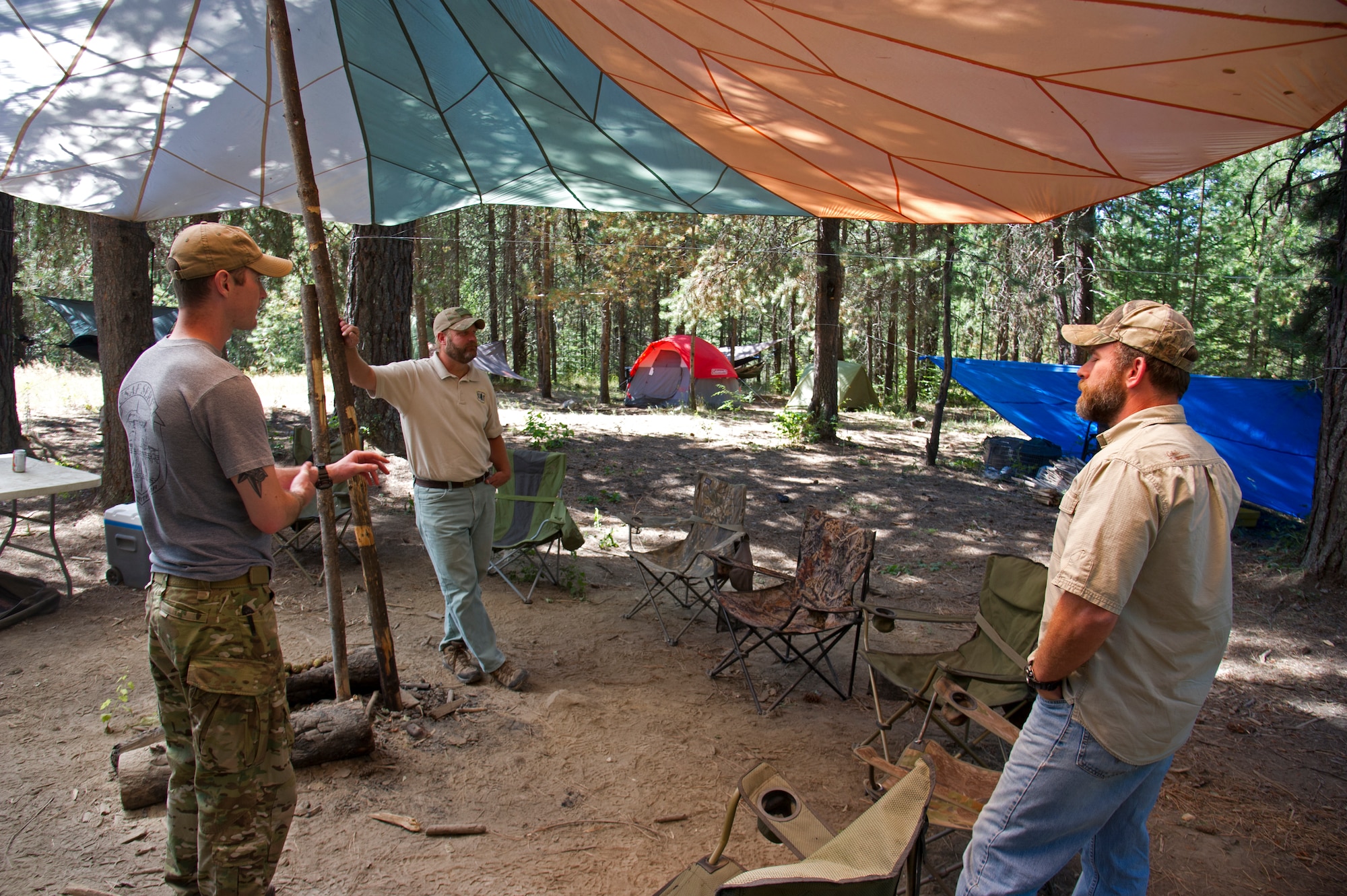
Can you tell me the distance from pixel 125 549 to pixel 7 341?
3962mm

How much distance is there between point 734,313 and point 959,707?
1459cm

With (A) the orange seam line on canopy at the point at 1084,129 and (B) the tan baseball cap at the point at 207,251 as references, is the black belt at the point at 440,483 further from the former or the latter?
(A) the orange seam line on canopy at the point at 1084,129

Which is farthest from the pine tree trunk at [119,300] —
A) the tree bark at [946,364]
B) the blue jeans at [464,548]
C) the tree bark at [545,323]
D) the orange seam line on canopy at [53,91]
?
the tree bark at [545,323]

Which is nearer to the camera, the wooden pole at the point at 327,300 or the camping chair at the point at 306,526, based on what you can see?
Result: the wooden pole at the point at 327,300

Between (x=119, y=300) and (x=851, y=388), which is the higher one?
(x=119, y=300)

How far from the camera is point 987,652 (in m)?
3.56

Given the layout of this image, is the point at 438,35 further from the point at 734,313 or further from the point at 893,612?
the point at 734,313

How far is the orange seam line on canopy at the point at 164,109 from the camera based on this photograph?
3.20m

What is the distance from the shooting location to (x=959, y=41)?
247 cm

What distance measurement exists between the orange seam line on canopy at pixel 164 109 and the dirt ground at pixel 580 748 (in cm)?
250

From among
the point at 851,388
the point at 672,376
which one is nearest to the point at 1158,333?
the point at 672,376

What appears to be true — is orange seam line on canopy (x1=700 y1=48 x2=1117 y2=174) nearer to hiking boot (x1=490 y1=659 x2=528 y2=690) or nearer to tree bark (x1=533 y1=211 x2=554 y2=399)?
hiking boot (x1=490 y1=659 x2=528 y2=690)

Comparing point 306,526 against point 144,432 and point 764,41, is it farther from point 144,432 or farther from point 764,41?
point 764,41

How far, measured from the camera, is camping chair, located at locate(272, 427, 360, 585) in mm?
5449
